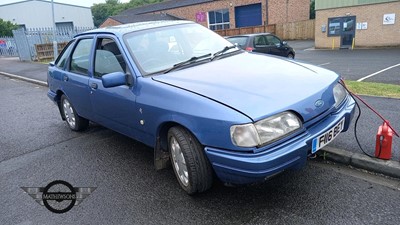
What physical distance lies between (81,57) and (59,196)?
2.16 m

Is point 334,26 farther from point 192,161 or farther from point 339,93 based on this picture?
point 192,161

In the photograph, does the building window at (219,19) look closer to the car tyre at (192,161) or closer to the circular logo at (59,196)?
the circular logo at (59,196)

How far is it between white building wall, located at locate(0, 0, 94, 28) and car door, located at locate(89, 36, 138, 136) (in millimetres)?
55985

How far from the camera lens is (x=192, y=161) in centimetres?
288

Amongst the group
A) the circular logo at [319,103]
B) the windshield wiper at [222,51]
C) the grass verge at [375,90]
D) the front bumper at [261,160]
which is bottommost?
the grass verge at [375,90]

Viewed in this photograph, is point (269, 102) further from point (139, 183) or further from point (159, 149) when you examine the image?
point (139, 183)

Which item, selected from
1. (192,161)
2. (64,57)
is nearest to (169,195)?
(192,161)

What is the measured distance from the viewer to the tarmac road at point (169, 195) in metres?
2.87

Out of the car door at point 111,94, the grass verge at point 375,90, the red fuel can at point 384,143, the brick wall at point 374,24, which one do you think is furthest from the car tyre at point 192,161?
the brick wall at point 374,24

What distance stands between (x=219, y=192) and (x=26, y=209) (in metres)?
1.98

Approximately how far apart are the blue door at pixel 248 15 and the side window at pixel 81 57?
3626 cm

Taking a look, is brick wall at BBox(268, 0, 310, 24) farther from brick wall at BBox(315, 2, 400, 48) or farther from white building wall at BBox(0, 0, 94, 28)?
white building wall at BBox(0, 0, 94, 28)

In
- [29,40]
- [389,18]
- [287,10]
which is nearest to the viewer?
[389,18]

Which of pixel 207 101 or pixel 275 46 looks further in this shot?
pixel 275 46
